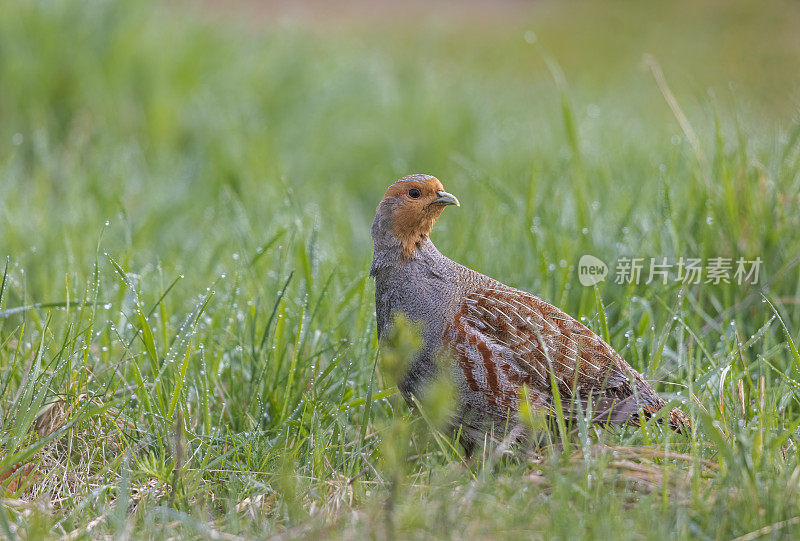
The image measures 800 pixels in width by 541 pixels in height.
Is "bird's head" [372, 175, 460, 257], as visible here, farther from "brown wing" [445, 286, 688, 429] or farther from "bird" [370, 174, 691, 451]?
"brown wing" [445, 286, 688, 429]

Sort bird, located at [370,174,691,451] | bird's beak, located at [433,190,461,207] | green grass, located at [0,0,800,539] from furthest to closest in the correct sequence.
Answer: bird's beak, located at [433,190,461,207], bird, located at [370,174,691,451], green grass, located at [0,0,800,539]

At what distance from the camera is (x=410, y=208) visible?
9.18 ft

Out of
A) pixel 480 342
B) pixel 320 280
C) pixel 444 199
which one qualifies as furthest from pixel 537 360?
pixel 320 280

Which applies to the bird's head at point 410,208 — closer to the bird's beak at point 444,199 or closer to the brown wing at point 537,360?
the bird's beak at point 444,199

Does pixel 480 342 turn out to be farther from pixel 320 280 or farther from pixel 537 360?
pixel 320 280

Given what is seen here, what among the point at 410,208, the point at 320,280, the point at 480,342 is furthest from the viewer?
the point at 320,280

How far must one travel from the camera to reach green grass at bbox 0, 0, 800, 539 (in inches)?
91.9

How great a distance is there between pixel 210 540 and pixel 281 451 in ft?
1.88

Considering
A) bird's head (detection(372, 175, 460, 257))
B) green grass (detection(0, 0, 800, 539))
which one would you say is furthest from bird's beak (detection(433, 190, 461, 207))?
green grass (detection(0, 0, 800, 539))

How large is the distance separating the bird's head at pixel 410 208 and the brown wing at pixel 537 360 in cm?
27

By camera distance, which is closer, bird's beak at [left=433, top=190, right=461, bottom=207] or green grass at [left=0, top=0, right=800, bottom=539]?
green grass at [left=0, top=0, right=800, bottom=539]

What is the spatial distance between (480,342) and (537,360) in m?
0.19

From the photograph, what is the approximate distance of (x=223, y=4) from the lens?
989 centimetres

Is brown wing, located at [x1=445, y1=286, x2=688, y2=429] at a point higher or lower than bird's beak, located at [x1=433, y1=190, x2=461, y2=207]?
lower
